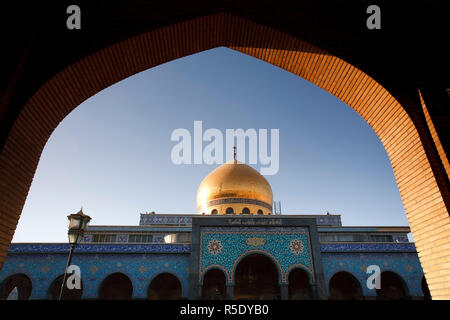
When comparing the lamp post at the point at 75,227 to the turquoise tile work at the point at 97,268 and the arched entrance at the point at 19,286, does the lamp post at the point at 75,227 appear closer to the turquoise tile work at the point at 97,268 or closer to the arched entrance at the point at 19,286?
the turquoise tile work at the point at 97,268

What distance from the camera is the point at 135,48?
3668 millimetres

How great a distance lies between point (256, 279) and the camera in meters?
12.7

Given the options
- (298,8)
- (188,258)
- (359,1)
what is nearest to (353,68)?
(359,1)

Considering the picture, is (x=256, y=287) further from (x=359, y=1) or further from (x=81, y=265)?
(x=359, y=1)

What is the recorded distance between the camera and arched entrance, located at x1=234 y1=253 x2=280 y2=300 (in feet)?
41.1

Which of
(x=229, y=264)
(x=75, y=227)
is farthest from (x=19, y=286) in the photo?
(x=75, y=227)

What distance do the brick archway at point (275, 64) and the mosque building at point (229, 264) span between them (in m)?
8.07

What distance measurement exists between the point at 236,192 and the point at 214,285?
546cm

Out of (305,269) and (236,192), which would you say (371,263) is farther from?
(236,192)

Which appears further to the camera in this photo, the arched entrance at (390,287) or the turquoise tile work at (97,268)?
the arched entrance at (390,287)

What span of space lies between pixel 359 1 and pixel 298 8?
0.72 meters

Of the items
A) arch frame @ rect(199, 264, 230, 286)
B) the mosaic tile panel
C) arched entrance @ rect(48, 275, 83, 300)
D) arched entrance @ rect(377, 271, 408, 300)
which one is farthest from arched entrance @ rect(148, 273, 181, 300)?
arched entrance @ rect(377, 271, 408, 300)

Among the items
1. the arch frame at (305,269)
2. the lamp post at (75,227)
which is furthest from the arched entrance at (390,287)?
the lamp post at (75,227)

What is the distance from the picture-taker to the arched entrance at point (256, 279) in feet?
41.1
